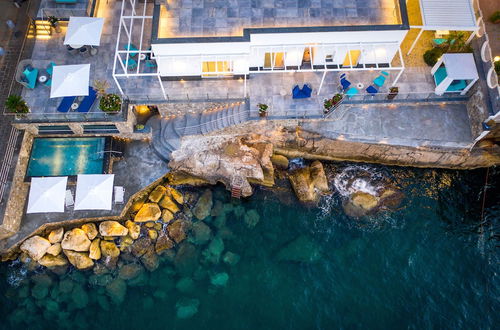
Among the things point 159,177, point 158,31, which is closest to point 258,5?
point 158,31

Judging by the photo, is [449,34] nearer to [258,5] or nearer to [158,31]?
[258,5]

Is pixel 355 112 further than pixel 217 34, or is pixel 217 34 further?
pixel 355 112

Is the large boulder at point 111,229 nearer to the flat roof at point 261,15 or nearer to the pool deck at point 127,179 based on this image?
the pool deck at point 127,179

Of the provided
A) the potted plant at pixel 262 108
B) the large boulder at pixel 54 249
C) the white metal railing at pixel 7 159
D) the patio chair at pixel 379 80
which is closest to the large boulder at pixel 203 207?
the potted plant at pixel 262 108

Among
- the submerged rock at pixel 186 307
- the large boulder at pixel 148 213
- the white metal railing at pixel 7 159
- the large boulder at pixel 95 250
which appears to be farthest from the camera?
the large boulder at pixel 148 213

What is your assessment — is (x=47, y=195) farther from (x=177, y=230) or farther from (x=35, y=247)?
(x=177, y=230)

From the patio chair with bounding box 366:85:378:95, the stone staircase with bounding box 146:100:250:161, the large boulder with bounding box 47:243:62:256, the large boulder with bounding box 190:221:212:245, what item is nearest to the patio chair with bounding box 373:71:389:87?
the patio chair with bounding box 366:85:378:95

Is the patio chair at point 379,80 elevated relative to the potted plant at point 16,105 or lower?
elevated
